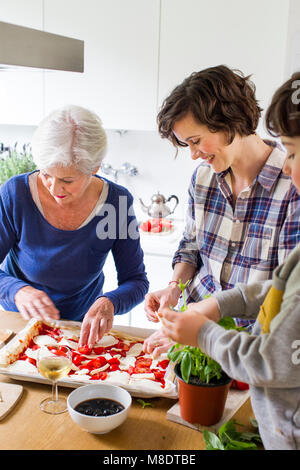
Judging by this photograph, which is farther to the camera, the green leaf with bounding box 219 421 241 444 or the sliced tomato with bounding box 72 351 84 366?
the sliced tomato with bounding box 72 351 84 366

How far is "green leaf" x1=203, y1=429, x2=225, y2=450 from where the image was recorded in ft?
3.18

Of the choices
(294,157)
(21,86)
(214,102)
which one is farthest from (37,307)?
(21,86)

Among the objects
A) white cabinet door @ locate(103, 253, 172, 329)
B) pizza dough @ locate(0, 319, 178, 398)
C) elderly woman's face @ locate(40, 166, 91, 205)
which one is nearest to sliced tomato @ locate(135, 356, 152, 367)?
pizza dough @ locate(0, 319, 178, 398)

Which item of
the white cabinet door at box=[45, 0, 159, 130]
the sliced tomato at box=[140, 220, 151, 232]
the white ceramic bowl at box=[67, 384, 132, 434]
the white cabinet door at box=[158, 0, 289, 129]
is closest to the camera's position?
the white ceramic bowl at box=[67, 384, 132, 434]

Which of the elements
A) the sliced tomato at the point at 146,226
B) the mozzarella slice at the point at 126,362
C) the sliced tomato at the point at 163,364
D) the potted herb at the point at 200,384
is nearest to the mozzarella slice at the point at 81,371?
the mozzarella slice at the point at 126,362

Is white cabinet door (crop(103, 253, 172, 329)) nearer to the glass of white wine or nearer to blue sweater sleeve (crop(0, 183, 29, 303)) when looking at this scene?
blue sweater sleeve (crop(0, 183, 29, 303))

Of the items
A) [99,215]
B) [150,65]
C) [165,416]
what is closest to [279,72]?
[150,65]

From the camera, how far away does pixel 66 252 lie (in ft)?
5.52

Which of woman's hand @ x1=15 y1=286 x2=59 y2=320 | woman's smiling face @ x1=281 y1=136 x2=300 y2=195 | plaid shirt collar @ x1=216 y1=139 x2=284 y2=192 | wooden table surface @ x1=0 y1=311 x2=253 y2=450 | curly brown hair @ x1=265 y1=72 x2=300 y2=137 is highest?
curly brown hair @ x1=265 y1=72 x2=300 y2=137

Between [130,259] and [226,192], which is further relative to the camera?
[130,259]

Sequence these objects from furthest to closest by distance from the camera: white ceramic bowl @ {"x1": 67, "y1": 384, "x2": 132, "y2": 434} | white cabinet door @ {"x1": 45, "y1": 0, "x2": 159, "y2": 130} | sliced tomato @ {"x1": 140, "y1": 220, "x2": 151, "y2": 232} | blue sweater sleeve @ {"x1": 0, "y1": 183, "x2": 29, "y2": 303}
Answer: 1. sliced tomato @ {"x1": 140, "y1": 220, "x2": 151, "y2": 232}
2. white cabinet door @ {"x1": 45, "y1": 0, "x2": 159, "y2": 130}
3. blue sweater sleeve @ {"x1": 0, "y1": 183, "x2": 29, "y2": 303}
4. white ceramic bowl @ {"x1": 67, "y1": 384, "x2": 132, "y2": 434}

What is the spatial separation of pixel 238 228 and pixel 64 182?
0.60m

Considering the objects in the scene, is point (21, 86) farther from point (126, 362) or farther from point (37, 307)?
point (126, 362)

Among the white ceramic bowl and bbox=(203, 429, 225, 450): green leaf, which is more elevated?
the white ceramic bowl
